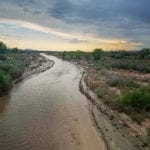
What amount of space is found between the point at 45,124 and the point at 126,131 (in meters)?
5.47

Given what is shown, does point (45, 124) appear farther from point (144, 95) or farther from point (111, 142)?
point (144, 95)

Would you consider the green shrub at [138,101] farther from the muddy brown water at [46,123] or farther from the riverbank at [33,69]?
the riverbank at [33,69]

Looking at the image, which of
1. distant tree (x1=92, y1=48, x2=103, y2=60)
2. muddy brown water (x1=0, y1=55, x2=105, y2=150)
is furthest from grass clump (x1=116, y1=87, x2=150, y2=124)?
distant tree (x1=92, y1=48, x2=103, y2=60)

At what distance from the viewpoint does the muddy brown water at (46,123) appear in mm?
16891

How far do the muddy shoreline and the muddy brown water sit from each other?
0.52 metres

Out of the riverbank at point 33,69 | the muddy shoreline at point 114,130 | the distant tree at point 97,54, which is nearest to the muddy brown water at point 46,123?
the muddy shoreline at point 114,130

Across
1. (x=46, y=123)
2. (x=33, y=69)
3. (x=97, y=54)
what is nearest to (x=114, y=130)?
(x=46, y=123)

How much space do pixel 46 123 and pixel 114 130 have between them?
4705 millimetres

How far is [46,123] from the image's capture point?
823 inches

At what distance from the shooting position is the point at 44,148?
1625cm

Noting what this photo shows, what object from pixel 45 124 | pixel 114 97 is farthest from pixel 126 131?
pixel 114 97

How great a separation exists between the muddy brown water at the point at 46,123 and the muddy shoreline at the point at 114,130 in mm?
516

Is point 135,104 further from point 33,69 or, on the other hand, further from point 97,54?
point 97,54

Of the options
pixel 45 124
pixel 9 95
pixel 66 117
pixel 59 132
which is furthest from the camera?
pixel 9 95
